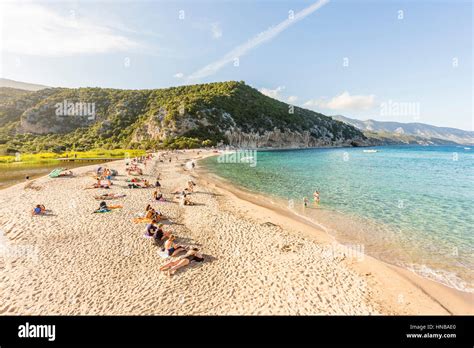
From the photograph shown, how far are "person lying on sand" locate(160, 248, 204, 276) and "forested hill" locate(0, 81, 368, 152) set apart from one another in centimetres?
7330

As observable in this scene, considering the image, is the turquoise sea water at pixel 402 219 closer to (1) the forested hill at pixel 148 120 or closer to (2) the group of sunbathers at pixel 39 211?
(2) the group of sunbathers at pixel 39 211

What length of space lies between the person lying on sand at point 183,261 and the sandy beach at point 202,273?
30 centimetres

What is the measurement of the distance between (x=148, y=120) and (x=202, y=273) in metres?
93.8

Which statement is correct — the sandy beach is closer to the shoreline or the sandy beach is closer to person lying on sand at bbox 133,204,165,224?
the shoreline

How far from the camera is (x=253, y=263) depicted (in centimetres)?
1060

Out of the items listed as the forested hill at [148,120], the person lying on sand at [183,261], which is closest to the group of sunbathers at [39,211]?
the person lying on sand at [183,261]

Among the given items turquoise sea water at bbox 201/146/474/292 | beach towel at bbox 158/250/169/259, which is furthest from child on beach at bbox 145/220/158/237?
turquoise sea water at bbox 201/146/474/292

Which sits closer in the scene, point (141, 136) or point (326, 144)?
point (141, 136)

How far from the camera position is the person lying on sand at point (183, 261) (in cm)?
965
